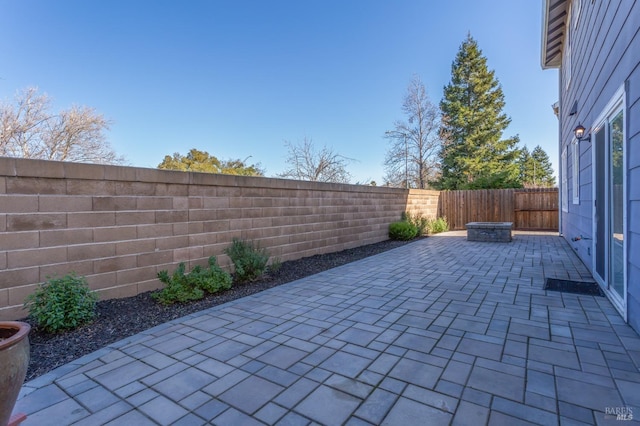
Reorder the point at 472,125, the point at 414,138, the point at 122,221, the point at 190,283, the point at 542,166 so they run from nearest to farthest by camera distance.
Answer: the point at 122,221
the point at 190,283
the point at 414,138
the point at 472,125
the point at 542,166

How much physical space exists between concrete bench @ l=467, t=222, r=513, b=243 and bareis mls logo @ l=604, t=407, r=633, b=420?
752 cm

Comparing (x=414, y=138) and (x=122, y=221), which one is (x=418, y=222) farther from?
(x=414, y=138)

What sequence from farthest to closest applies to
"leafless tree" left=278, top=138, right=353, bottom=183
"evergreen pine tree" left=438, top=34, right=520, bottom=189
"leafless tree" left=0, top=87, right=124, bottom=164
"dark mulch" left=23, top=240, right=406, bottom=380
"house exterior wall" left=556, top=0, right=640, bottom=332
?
"evergreen pine tree" left=438, top=34, right=520, bottom=189
"leafless tree" left=278, top=138, right=353, bottom=183
"leafless tree" left=0, top=87, right=124, bottom=164
"house exterior wall" left=556, top=0, right=640, bottom=332
"dark mulch" left=23, top=240, right=406, bottom=380

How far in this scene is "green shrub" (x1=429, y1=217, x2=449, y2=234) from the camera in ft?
37.2

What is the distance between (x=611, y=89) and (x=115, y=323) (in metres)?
5.45

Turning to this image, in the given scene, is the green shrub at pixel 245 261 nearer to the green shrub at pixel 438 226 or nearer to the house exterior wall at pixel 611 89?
the house exterior wall at pixel 611 89

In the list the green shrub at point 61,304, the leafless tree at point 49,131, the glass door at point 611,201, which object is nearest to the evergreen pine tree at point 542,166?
the glass door at point 611,201

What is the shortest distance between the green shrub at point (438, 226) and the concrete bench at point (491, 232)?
7.78 feet

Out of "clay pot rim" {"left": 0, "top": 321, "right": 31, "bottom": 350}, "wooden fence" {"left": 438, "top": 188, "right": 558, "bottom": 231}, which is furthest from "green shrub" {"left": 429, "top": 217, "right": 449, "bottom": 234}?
"clay pot rim" {"left": 0, "top": 321, "right": 31, "bottom": 350}

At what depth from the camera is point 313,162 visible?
47.4ft

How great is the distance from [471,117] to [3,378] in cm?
2274

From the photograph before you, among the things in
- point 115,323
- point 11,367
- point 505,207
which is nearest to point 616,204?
point 11,367

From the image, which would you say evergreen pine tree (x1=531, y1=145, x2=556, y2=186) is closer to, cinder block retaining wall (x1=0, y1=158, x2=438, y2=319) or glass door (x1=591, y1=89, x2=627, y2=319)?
glass door (x1=591, y1=89, x2=627, y2=319)

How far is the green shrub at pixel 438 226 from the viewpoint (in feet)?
37.2
